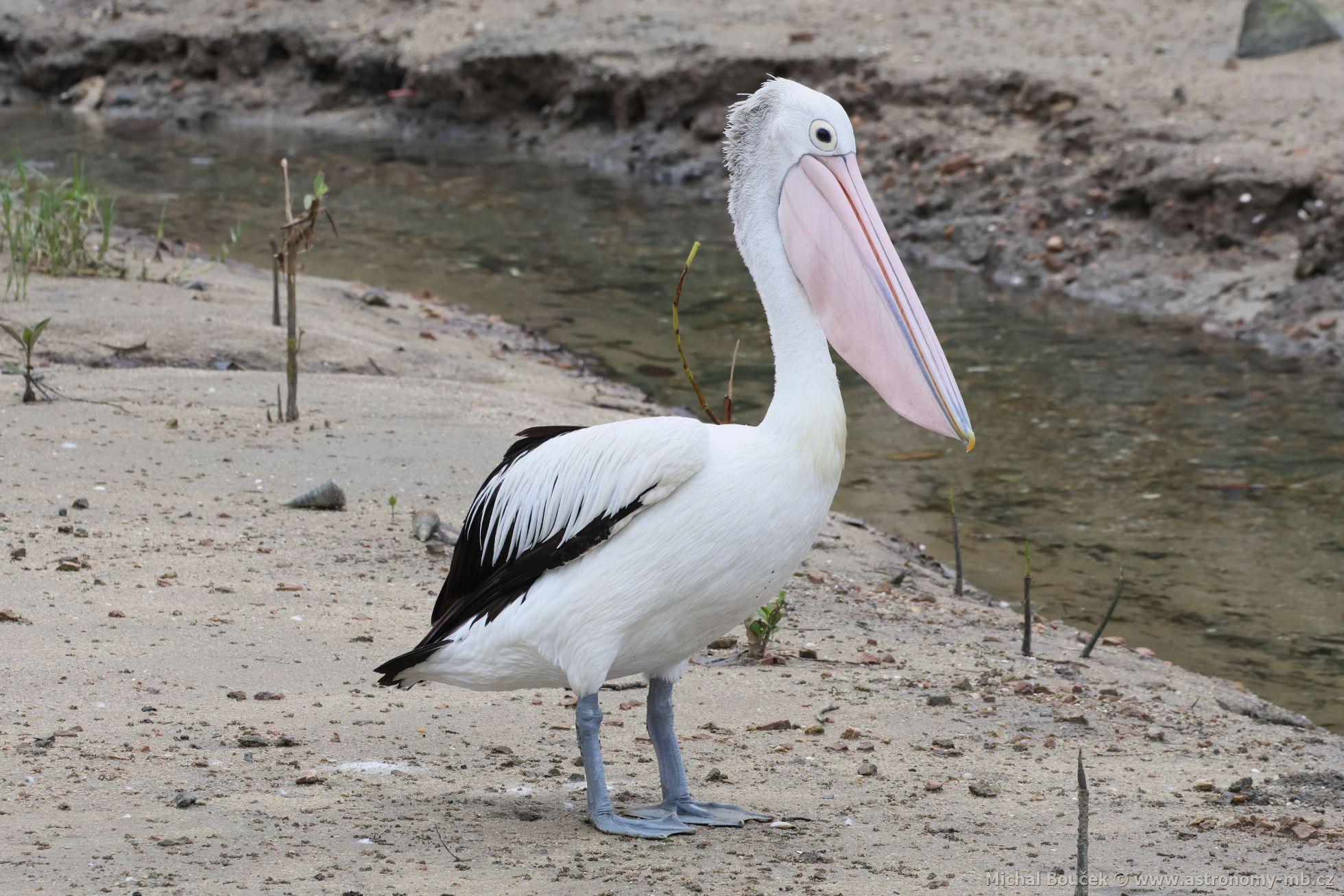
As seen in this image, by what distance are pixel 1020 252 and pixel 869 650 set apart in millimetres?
6634

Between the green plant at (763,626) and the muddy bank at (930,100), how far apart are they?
18.3ft

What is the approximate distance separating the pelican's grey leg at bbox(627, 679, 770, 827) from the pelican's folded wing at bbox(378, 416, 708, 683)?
382 millimetres

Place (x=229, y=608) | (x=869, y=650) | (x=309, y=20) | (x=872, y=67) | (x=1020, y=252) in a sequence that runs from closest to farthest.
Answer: (x=229, y=608)
(x=869, y=650)
(x=1020, y=252)
(x=872, y=67)
(x=309, y=20)

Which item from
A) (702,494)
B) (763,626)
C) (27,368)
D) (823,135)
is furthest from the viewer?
(27,368)

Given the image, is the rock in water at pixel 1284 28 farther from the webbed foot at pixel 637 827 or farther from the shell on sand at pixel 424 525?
the webbed foot at pixel 637 827

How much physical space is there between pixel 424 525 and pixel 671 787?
175cm

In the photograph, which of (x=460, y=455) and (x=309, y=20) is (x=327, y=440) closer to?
(x=460, y=455)

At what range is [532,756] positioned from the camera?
345 cm

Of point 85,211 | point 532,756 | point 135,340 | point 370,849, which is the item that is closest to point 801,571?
point 532,756

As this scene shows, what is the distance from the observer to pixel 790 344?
301 centimetres

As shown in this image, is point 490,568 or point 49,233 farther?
point 49,233

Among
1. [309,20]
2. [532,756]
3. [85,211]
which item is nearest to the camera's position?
[532,756]

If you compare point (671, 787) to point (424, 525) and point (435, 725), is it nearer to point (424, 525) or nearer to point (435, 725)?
point (435, 725)

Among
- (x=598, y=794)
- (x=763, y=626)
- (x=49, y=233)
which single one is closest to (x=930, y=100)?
(x=49, y=233)
